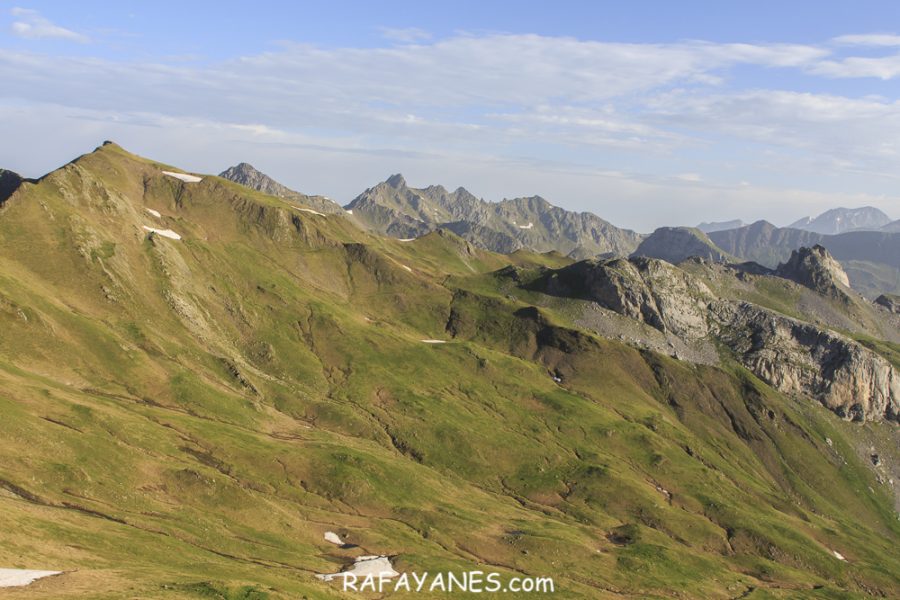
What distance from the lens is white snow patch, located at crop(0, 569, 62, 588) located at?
58616 mm

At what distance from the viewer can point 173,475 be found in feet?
371

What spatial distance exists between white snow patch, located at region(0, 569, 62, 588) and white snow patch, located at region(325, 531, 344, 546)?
56.6 m

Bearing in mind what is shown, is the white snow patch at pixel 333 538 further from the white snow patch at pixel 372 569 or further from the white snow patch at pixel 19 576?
the white snow patch at pixel 19 576

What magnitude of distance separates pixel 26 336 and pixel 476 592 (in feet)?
355

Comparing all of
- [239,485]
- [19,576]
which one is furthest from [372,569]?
[19,576]

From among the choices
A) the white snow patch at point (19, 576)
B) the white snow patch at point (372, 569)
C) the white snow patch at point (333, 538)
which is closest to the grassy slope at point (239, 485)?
the white snow patch at point (19, 576)

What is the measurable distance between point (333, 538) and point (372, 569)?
18.3 m

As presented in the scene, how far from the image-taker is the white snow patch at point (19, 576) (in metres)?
58.6

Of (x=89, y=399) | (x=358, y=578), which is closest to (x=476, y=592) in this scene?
(x=358, y=578)

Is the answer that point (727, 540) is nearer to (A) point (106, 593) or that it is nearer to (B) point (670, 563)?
(B) point (670, 563)

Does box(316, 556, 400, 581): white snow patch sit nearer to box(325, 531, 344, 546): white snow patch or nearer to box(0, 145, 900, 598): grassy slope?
box(0, 145, 900, 598): grassy slope

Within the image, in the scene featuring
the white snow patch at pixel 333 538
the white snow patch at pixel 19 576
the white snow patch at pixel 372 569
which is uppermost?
the white snow patch at pixel 19 576

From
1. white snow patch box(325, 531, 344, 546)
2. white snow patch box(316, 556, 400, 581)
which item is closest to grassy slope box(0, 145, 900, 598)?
white snow patch box(325, 531, 344, 546)

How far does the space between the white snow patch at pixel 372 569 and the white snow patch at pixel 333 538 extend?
998 cm
